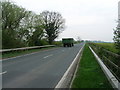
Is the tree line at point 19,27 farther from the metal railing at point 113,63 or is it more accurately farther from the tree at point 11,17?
the metal railing at point 113,63

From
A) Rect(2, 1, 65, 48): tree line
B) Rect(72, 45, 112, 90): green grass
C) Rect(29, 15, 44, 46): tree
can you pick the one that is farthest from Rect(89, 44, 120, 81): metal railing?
Rect(29, 15, 44, 46): tree

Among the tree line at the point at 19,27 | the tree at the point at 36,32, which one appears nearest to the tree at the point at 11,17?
the tree line at the point at 19,27

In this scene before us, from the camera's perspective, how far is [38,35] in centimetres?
5203

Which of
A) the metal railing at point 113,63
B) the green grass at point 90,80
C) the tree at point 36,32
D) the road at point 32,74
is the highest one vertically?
the tree at point 36,32

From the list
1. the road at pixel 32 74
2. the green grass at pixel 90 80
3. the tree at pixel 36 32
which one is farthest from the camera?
the tree at pixel 36 32

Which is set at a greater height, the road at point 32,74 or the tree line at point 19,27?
the tree line at point 19,27

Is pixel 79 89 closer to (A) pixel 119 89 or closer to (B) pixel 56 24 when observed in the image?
(A) pixel 119 89

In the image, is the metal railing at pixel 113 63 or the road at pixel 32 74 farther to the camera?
the metal railing at pixel 113 63

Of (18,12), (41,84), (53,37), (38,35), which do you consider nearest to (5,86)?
(41,84)

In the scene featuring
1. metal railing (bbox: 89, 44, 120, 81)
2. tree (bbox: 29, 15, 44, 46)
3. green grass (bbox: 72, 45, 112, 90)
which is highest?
tree (bbox: 29, 15, 44, 46)

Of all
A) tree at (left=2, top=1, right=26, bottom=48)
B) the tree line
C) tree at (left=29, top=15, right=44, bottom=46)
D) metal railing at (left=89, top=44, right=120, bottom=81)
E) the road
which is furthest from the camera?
tree at (left=29, top=15, right=44, bottom=46)

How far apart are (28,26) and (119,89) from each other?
144 ft

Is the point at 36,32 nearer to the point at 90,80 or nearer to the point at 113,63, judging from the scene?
the point at 113,63

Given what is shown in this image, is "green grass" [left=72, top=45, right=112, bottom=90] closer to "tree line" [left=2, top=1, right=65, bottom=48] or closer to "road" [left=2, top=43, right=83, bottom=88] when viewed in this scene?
"road" [left=2, top=43, right=83, bottom=88]
